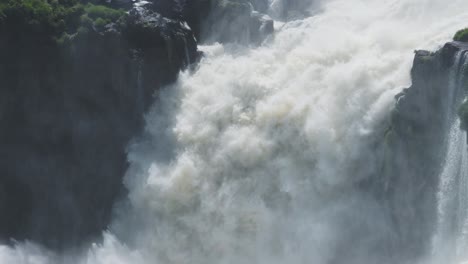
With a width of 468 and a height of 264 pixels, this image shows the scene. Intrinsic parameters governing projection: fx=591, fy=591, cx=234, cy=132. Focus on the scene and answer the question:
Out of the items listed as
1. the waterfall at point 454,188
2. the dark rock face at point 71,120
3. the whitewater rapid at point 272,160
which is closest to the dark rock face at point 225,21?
the whitewater rapid at point 272,160

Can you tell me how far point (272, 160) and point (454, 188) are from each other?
35.9 ft

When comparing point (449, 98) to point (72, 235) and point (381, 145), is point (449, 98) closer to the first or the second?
point (381, 145)

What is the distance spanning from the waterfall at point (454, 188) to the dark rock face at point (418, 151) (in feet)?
0.65

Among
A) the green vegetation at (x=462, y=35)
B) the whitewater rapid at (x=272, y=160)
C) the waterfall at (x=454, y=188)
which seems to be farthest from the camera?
the whitewater rapid at (x=272, y=160)

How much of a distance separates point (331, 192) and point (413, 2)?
17.6 metres

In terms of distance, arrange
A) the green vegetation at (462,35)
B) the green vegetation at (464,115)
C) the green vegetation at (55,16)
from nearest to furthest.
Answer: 1. the green vegetation at (464,115)
2. the green vegetation at (462,35)
3. the green vegetation at (55,16)

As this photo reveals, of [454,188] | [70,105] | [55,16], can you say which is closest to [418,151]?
[454,188]

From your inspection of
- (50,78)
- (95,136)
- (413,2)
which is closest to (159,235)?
(95,136)

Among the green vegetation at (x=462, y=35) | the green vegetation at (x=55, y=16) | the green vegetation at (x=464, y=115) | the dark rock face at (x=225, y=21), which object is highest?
the green vegetation at (x=55, y=16)

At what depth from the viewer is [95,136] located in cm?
3906

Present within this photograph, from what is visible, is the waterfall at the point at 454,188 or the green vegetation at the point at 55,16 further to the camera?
the green vegetation at the point at 55,16

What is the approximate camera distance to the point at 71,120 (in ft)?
128

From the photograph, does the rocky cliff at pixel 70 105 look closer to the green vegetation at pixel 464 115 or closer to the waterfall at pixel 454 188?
the waterfall at pixel 454 188

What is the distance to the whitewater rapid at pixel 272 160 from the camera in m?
32.3
